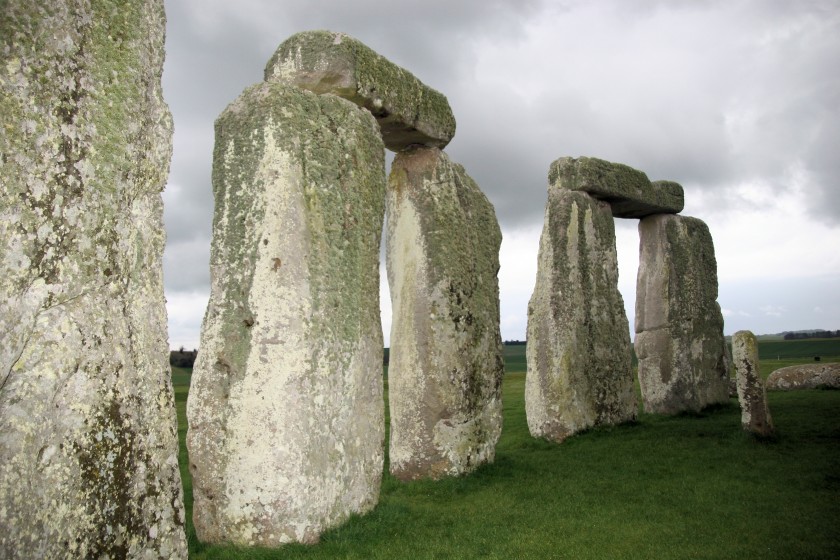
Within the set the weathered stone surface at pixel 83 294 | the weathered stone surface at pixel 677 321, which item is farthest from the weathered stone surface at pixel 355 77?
the weathered stone surface at pixel 677 321

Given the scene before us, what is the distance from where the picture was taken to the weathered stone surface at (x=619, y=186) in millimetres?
14750

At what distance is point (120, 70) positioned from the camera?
366 centimetres

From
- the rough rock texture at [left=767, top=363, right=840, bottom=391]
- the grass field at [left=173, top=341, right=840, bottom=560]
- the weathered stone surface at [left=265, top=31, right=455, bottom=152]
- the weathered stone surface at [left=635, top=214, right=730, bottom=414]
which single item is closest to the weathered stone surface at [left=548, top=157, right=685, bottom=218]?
the weathered stone surface at [left=635, top=214, right=730, bottom=414]

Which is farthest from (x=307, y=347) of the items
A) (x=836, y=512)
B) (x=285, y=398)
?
(x=836, y=512)

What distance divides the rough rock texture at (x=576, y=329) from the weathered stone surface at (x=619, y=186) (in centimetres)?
27

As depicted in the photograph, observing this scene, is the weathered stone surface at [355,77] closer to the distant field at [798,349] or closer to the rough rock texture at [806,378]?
the rough rock texture at [806,378]

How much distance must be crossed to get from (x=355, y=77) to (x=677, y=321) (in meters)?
11.6

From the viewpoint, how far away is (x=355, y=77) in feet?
27.7

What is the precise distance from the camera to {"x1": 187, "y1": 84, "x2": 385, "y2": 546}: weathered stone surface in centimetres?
655

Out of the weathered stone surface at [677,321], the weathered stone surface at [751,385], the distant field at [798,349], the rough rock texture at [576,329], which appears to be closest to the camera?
the weathered stone surface at [751,385]

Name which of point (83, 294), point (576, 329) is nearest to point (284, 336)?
point (83, 294)

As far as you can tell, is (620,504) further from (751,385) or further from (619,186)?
(619,186)

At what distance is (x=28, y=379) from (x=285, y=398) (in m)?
3.53

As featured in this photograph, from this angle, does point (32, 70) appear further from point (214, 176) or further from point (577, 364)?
point (577, 364)
